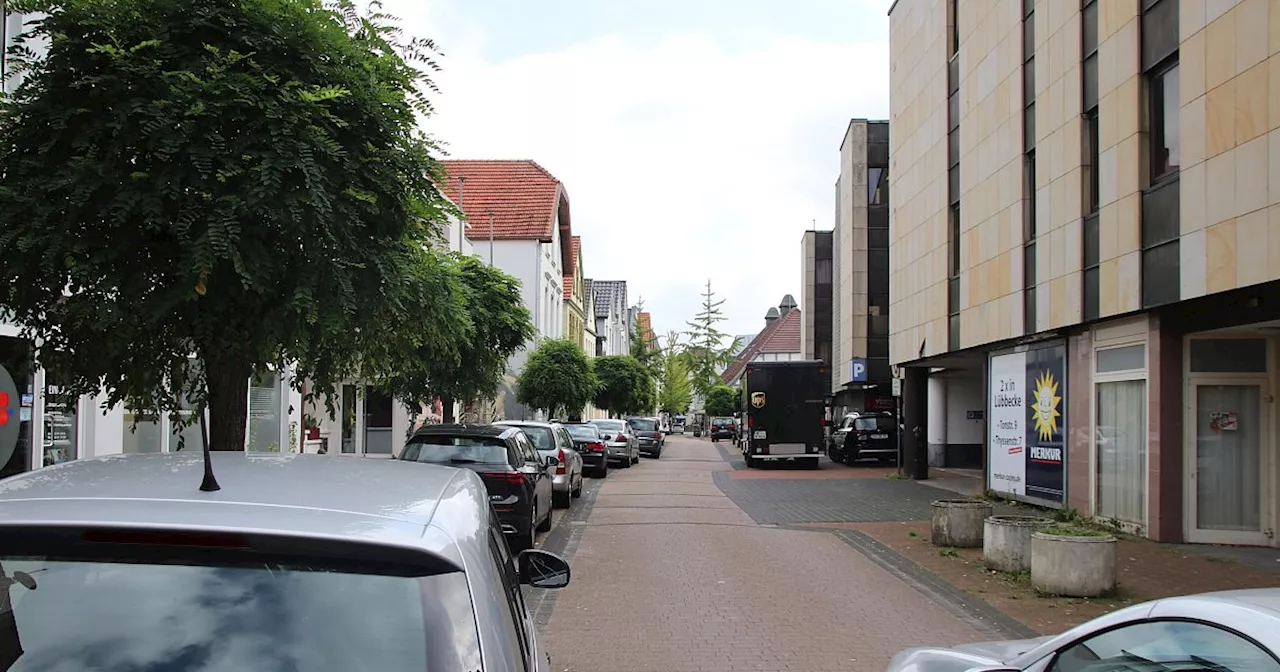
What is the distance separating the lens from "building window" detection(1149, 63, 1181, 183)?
1365 cm

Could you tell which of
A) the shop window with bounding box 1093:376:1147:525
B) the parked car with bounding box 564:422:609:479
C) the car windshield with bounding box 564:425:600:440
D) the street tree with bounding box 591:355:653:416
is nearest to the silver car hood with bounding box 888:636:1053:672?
the shop window with bounding box 1093:376:1147:525

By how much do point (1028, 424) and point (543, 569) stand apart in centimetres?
1594

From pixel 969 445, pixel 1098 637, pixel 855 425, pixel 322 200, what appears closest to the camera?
pixel 1098 637

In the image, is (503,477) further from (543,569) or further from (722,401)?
(722,401)

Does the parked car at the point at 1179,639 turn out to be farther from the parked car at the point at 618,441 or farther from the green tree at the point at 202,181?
the parked car at the point at 618,441

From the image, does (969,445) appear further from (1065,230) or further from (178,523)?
(178,523)

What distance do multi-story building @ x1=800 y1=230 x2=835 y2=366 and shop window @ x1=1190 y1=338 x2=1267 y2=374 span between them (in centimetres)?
4055

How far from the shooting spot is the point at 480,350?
21.5 m

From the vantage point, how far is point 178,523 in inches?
93.4

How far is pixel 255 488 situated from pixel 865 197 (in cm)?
3721

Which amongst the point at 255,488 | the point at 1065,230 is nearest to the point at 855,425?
the point at 1065,230

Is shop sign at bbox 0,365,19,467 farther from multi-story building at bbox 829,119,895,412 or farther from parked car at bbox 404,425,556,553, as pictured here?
multi-story building at bbox 829,119,895,412

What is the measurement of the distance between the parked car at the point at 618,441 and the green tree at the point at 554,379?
6.20 ft

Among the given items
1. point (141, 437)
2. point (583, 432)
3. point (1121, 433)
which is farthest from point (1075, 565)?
point (583, 432)
